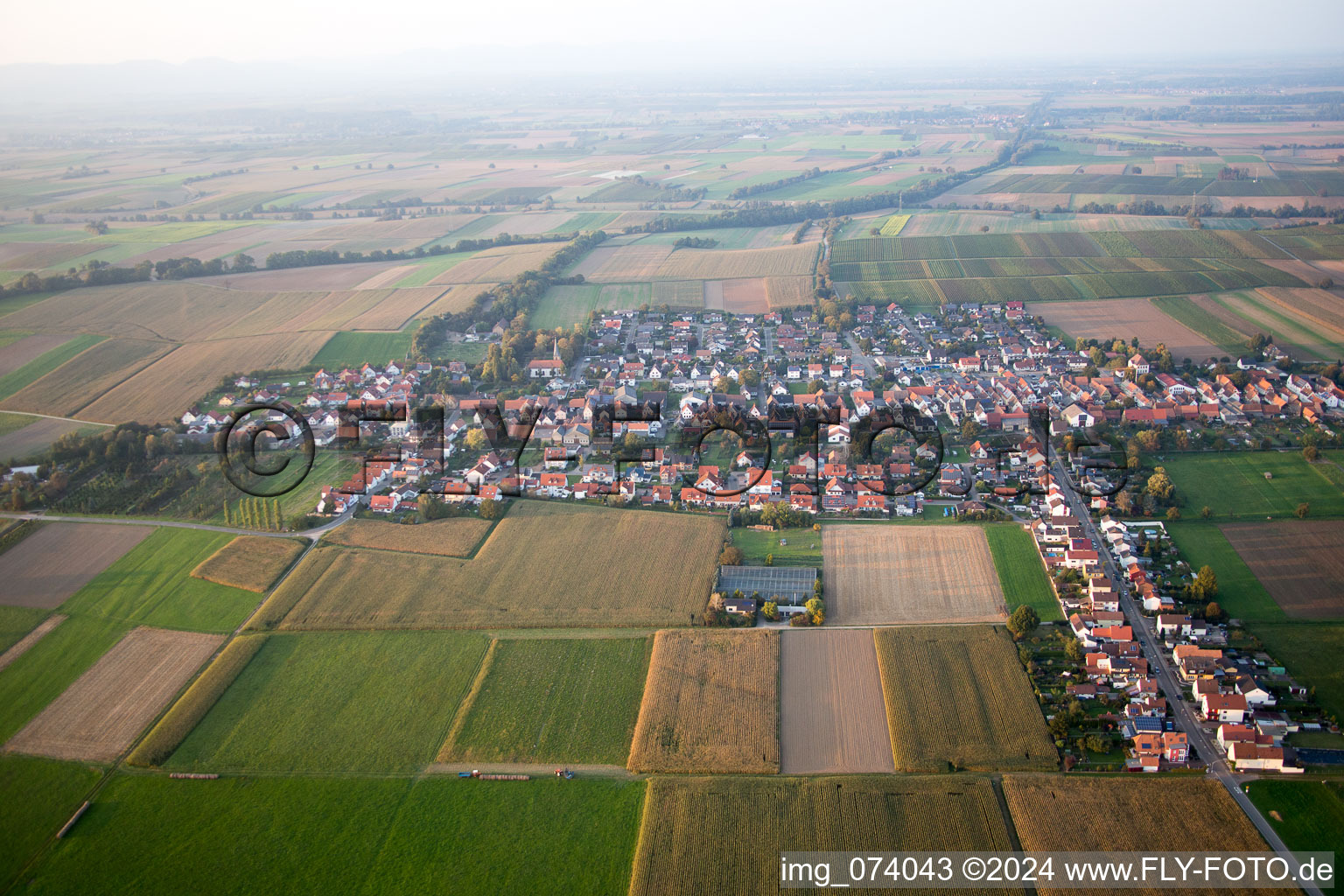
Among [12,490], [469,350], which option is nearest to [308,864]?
[12,490]

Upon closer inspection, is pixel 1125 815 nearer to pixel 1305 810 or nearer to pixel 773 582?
pixel 1305 810

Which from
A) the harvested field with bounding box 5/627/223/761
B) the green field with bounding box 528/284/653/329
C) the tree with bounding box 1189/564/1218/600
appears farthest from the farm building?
the green field with bounding box 528/284/653/329

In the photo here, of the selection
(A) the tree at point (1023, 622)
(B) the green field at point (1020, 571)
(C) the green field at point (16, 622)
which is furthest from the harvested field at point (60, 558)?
(B) the green field at point (1020, 571)

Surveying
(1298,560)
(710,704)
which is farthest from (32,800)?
(1298,560)

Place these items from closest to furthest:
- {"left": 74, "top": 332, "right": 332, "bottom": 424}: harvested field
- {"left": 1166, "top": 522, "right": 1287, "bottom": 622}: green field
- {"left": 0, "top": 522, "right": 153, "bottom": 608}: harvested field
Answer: {"left": 1166, "top": 522, "right": 1287, "bottom": 622}: green field → {"left": 0, "top": 522, "right": 153, "bottom": 608}: harvested field → {"left": 74, "top": 332, "right": 332, "bottom": 424}: harvested field

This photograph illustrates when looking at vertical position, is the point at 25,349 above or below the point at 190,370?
above

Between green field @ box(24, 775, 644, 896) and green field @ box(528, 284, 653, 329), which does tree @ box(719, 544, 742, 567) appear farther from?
green field @ box(528, 284, 653, 329)
